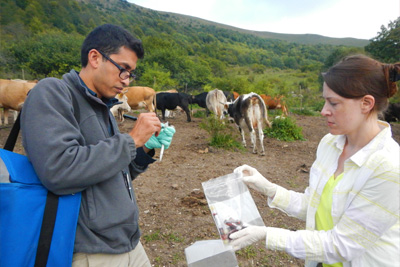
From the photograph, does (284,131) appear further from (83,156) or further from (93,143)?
(83,156)

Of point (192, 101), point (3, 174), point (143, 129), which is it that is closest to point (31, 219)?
point (3, 174)

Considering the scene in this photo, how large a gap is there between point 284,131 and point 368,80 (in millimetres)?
8569

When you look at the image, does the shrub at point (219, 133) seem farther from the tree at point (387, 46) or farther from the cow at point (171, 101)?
the tree at point (387, 46)

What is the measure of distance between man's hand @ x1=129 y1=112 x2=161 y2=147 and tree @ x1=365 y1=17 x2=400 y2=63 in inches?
1169

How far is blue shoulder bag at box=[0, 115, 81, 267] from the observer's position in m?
0.97

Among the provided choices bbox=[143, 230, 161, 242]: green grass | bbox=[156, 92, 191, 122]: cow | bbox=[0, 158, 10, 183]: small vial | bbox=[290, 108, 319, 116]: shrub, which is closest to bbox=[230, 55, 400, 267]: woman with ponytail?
bbox=[0, 158, 10, 183]: small vial

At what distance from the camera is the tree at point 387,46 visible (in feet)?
84.7

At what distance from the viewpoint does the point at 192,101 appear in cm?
1455

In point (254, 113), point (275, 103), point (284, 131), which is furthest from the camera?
point (275, 103)

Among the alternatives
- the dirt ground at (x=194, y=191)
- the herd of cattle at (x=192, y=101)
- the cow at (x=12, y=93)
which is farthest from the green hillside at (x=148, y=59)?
the cow at (x=12, y=93)

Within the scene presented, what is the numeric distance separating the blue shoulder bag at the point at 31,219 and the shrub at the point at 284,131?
29.5ft

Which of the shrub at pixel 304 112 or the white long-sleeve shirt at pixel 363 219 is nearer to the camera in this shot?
the white long-sleeve shirt at pixel 363 219

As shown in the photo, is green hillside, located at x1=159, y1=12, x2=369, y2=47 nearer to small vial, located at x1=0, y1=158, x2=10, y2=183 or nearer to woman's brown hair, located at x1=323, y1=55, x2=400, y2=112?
woman's brown hair, located at x1=323, y1=55, x2=400, y2=112

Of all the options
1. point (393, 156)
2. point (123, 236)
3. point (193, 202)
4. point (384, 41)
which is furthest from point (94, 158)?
point (384, 41)
